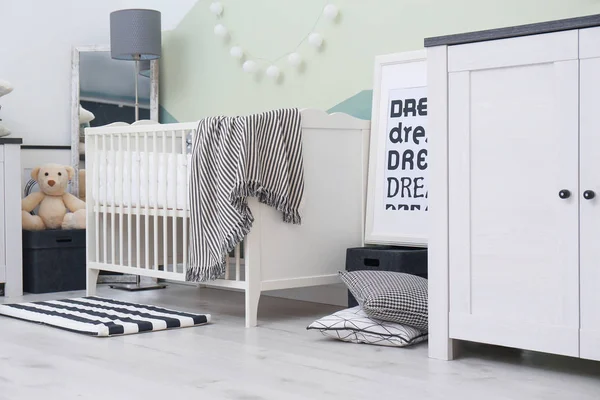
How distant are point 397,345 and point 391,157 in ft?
2.87

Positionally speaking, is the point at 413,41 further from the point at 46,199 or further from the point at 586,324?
the point at 46,199

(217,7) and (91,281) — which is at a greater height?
(217,7)

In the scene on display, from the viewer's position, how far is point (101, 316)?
9.68 feet

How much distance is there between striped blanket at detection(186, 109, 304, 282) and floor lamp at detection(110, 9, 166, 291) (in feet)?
3.58

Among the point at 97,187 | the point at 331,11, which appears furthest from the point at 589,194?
the point at 97,187

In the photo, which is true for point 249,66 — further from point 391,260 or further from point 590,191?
point 590,191

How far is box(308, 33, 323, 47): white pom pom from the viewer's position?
3.46 meters

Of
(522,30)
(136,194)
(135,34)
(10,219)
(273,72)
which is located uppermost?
(135,34)

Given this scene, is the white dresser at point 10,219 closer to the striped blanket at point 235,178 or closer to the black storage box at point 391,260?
the striped blanket at point 235,178

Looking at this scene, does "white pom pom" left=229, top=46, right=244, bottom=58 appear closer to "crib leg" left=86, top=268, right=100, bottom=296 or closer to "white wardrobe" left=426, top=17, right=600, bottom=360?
"crib leg" left=86, top=268, right=100, bottom=296

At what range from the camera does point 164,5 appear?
428 cm

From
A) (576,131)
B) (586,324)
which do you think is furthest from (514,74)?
(586,324)

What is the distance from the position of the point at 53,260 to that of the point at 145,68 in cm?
107

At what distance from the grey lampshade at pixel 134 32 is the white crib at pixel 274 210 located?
55 cm
